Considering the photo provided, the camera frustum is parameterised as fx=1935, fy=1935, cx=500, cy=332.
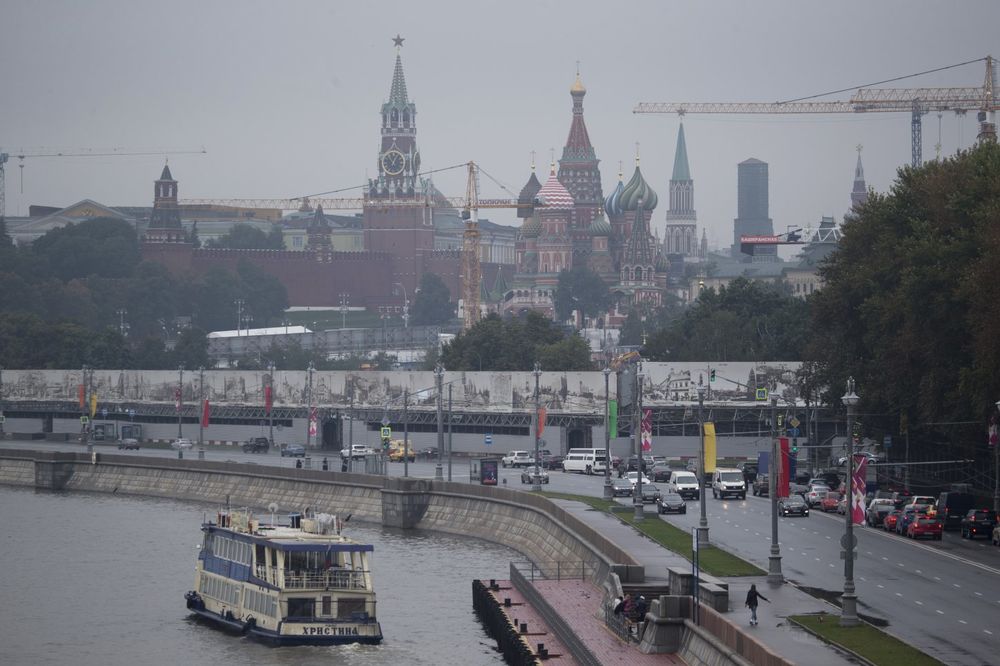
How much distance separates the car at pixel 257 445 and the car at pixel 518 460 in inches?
1050

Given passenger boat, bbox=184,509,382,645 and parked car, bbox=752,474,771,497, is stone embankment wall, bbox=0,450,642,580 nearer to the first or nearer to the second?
passenger boat, bbox=184,509,382,645

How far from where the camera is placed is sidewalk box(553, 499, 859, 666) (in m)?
45.3

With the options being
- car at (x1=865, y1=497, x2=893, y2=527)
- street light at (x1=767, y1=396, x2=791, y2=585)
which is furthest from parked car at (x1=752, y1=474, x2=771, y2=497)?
street light at (x1=767, y1=396, x2=791, y2=585)

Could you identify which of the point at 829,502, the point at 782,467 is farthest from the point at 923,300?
the point at 782,467

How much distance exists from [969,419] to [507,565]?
70.0 feet

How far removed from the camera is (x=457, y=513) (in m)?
95.2

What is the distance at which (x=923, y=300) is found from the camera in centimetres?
8631

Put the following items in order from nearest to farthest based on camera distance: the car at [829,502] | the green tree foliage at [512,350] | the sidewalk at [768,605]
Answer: the sidewalk at [768,605], the car at [829,502], the green tree foliage at [512,350]

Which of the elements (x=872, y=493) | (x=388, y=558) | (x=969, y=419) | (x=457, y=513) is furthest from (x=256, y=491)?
(x=969, y=419)

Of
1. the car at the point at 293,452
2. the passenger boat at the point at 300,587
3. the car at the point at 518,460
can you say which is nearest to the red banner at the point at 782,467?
the passenger boat at the point at 300,587

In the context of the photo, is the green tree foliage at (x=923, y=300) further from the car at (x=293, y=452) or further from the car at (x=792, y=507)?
the car at (x=293, y=452)

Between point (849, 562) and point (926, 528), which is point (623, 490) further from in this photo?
point (849, 562)

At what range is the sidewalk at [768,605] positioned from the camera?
1784 inches

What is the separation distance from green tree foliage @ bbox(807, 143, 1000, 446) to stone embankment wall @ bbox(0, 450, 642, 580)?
59.0ft
